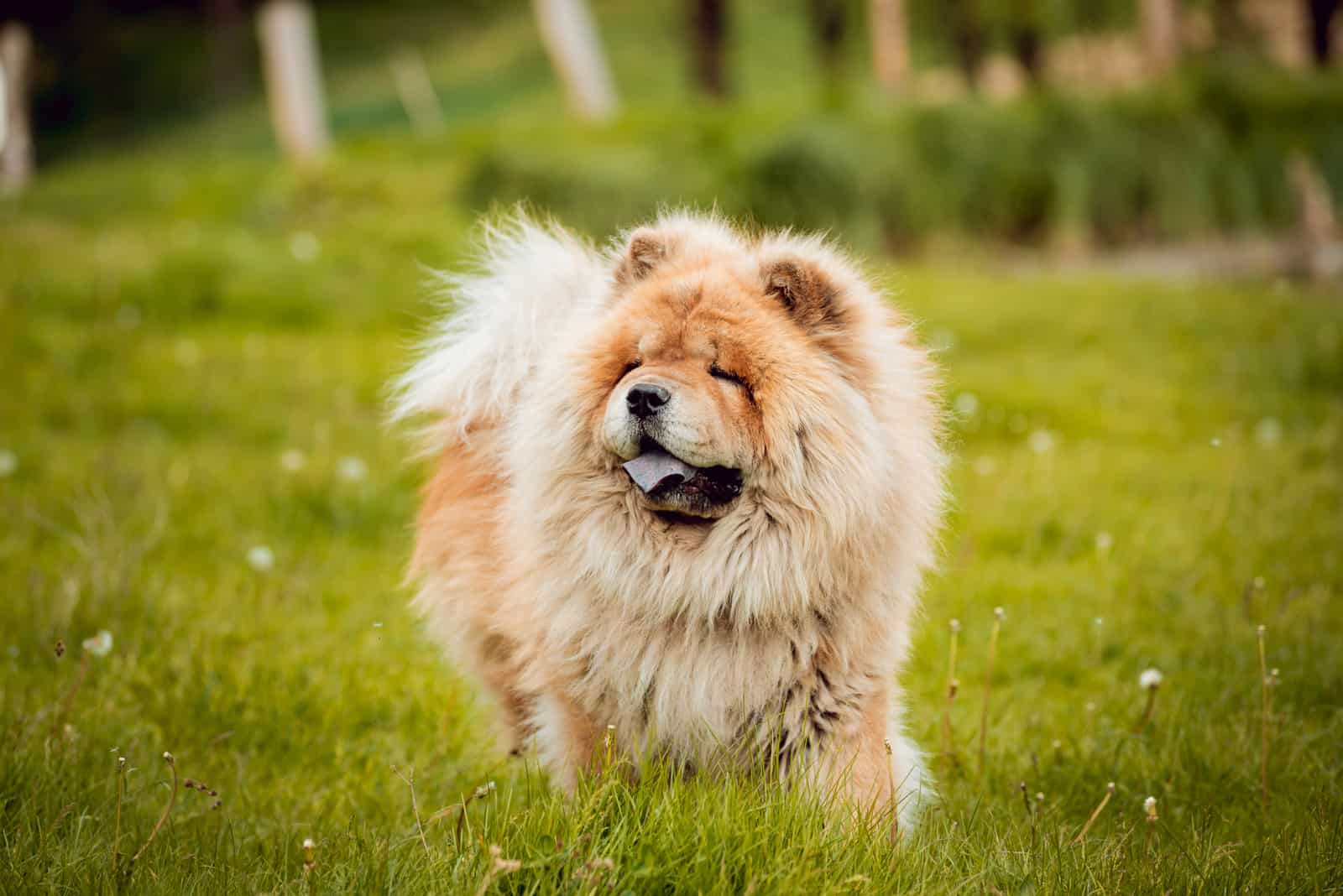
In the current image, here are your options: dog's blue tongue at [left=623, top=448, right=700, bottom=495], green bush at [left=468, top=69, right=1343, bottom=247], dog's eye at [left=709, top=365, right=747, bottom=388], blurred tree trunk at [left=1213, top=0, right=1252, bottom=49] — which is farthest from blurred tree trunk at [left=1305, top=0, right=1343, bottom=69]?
dog's blue tongue at [left=623, top=448, right=700, bottom=495]

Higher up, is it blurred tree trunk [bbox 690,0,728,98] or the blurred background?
blurred tree trunk [bbox 690,0,728,98]

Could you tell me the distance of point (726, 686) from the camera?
8.74ft

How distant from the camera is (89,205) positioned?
1308 cm

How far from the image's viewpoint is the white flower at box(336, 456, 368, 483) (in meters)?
5.39

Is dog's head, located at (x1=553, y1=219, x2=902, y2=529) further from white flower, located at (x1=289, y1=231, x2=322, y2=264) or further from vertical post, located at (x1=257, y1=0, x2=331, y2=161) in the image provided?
vertical post, located at (x1=257, y1=0, x2=331, y2=161)

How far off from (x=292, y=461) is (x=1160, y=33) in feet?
50.9

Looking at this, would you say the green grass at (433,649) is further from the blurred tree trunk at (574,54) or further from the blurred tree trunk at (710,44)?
the blurred tree trunk at (710,44)

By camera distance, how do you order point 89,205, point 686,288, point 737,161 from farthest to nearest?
1. point 89,205
2. point 737,161
3. point 686,288

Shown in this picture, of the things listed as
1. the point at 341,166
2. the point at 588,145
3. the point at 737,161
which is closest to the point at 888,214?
the point at 737,161

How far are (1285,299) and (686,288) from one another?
7.87 metres

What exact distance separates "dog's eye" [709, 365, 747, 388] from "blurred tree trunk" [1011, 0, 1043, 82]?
20176 mm

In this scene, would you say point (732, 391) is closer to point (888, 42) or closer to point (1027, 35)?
point (888, 42)

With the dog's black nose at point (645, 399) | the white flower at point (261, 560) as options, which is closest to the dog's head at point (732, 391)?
the dog's black nose at point (645, 399)

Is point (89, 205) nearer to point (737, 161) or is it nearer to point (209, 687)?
point (737, 161)
